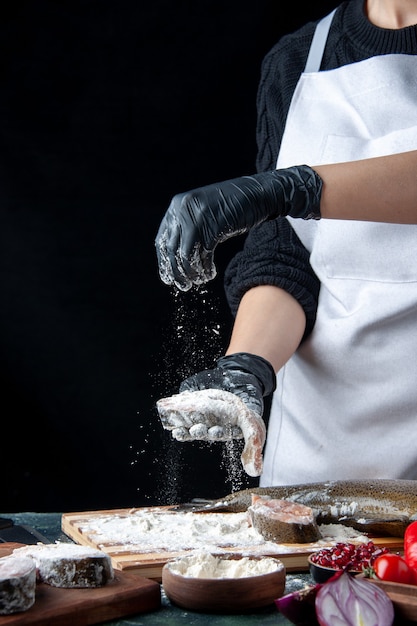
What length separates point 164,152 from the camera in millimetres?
3766

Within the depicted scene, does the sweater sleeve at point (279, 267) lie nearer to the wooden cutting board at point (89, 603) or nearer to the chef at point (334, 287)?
the chef at point (334, 287)

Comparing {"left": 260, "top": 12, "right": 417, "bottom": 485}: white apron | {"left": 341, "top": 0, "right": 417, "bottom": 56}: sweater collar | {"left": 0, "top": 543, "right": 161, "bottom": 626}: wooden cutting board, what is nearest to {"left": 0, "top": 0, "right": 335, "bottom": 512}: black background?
{"left": 260, "top": 12, "right": 417, "bottom": 485}: white apron

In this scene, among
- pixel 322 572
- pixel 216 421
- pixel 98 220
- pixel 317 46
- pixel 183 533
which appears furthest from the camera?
pixel 98 220

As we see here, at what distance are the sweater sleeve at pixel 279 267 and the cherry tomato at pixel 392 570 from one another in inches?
42.9

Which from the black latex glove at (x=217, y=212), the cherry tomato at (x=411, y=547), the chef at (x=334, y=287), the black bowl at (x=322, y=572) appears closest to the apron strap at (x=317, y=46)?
the chef at (x=334, y=287)

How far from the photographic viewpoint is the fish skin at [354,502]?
6.07 feet

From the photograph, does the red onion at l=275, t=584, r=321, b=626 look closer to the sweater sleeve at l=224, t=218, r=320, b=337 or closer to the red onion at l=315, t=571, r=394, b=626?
the red onion at l=315, t=571, r=394, b=626

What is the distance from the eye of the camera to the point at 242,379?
2094mm

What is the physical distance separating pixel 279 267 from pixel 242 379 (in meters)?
0.47

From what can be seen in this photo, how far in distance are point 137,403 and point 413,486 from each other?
1.92 meters

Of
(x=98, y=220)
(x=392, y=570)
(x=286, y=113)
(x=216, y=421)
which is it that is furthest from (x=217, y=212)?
(x=98, y=220)

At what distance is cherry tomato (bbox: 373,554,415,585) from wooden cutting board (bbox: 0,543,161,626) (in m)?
0.35

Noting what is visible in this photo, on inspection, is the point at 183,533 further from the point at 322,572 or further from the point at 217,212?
the point at 217,212

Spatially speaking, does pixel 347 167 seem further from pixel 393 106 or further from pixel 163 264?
pixel 393 106
